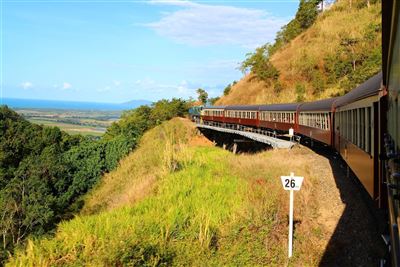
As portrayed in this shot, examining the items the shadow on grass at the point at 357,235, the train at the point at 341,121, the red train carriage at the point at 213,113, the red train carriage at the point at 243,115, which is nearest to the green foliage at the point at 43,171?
the red train carriage at the point at 213,113

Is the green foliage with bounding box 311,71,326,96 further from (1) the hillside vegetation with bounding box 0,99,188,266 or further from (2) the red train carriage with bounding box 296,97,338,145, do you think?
(2) the red train carriage with bounding box 296,97,338,145

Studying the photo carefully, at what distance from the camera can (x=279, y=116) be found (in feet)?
106

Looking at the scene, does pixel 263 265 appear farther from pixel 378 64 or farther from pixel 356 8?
pixel 356 8

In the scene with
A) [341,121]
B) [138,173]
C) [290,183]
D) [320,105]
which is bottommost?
[138,173]

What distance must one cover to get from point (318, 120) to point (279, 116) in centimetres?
969

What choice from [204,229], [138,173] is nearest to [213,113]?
[138,173]

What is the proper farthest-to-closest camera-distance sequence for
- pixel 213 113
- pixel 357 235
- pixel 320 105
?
pixel 213 113, pixel 320 105, pixel 357 235

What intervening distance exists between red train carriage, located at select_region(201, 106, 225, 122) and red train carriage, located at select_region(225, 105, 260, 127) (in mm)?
1943

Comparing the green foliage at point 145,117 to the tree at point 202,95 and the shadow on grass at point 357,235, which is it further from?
the shadow on grass at point 357,235

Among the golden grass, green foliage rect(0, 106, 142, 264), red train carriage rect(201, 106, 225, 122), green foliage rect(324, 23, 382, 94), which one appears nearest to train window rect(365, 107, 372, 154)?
the golden grass

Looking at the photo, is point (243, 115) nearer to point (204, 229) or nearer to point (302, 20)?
point (204, 229)

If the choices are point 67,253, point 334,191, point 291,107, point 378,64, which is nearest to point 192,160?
point 334,191

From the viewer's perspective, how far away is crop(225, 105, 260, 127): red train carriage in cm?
3856

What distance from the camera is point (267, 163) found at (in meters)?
18.7
